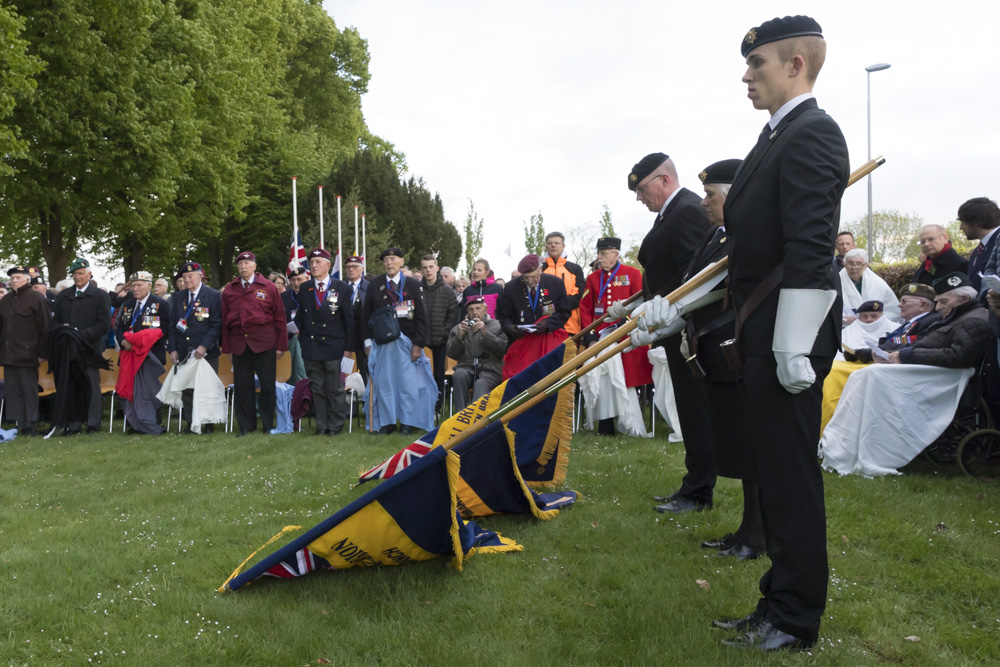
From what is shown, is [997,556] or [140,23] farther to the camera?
[140,23]

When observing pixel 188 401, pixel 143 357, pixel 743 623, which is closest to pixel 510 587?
pixel 743 623

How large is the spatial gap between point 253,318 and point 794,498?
819cm

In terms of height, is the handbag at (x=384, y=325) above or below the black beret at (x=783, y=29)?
below

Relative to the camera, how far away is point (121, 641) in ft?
11.2

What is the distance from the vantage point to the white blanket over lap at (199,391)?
33.3ft

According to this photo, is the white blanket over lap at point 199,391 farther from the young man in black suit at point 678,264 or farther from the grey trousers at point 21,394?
the young man in black suit at point 678,264

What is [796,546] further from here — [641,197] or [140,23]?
[140,23]

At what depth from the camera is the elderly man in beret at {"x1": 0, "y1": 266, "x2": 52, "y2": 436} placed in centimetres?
1050

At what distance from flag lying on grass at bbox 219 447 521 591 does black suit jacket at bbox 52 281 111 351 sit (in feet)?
26.3

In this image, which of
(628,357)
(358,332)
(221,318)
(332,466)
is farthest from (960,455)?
(221,318)

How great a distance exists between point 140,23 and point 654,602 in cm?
1919

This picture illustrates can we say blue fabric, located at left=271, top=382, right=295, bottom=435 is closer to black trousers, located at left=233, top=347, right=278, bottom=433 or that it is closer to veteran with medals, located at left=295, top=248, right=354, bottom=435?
black trousers, located at left=233, top=347, right=278, bottom=433

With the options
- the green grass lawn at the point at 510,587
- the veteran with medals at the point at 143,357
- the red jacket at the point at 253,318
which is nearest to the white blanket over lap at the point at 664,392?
the green grass lawn at the point at 510,587

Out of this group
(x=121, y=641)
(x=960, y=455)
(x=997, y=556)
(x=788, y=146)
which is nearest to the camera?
(x=788, y=146)
